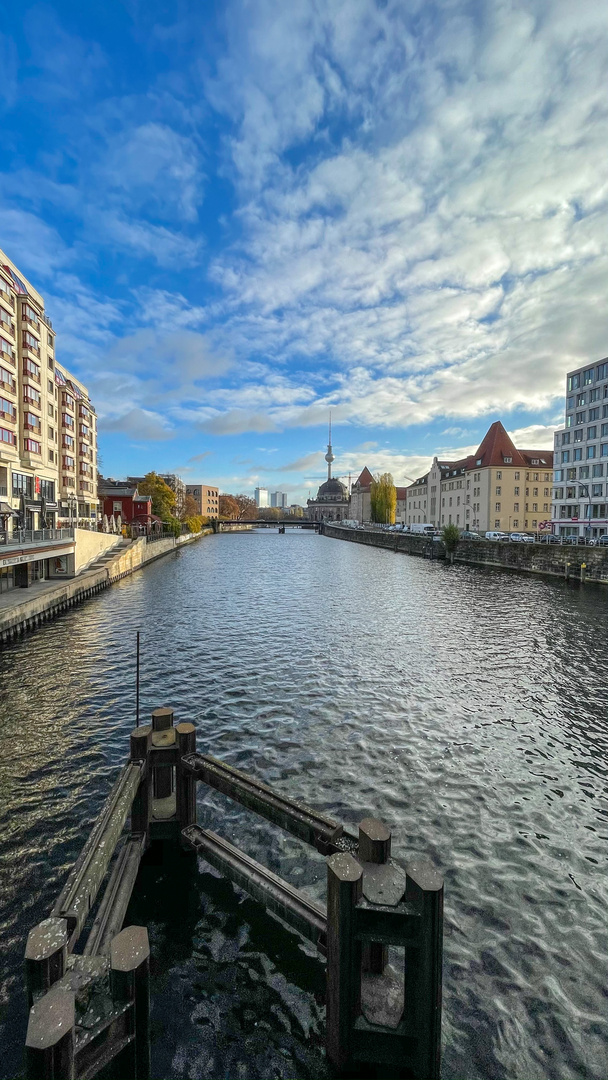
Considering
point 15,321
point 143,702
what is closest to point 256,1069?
point 143,702

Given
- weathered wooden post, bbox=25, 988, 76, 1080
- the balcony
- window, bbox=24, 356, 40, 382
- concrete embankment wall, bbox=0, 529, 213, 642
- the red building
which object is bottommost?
concrete embankment wall, bbox=0, 529, 213, 642

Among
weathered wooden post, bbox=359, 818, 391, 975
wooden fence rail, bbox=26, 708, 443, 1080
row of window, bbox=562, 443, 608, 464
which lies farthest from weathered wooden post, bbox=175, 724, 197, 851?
row of window, bbox=562, 443, 608, 464

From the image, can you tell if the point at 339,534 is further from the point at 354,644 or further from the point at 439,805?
the point at 439,805

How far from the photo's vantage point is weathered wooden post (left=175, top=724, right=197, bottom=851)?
8711 millimetres

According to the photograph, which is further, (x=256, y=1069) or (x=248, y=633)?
(x=248, y=633)

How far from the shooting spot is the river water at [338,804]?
253 inches

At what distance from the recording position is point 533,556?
196 feet

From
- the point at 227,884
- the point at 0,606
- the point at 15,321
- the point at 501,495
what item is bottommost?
the point at 227,884

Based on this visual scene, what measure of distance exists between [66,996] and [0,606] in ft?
92.7

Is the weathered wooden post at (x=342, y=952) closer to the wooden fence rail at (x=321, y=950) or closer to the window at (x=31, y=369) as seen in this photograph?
the wooden fence rail at (x=321, y=950)

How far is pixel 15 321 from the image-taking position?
52.8 m

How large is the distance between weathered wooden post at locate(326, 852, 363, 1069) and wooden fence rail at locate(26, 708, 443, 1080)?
1cm

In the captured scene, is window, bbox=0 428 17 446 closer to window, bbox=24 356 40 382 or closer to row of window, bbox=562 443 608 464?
window, bbox=24 356 40 382

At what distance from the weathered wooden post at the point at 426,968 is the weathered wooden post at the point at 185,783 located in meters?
4.73
